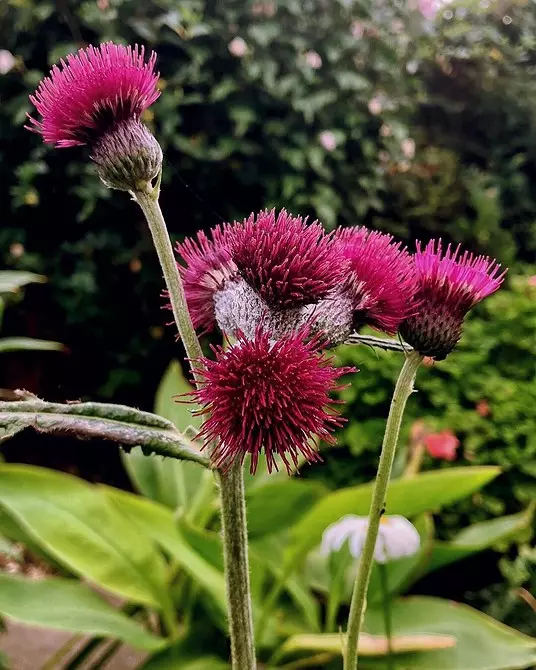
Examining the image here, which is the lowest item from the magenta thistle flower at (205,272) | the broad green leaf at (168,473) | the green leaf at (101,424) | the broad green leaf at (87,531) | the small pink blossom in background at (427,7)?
the broad green leaf at (87,531)

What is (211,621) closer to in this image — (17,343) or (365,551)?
(17,343)

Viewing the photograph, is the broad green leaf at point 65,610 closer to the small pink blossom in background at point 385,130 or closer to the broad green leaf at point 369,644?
the broad green leaf at point 369,644

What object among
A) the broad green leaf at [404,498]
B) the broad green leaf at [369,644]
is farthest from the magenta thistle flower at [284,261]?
the broad green leaf at [404,498]

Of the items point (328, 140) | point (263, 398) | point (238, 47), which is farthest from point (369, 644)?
point (238, 47)

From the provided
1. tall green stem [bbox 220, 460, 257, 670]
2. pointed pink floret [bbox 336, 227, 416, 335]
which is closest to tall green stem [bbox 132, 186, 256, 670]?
tall green stem [bbox 220, 460, 257, 670]

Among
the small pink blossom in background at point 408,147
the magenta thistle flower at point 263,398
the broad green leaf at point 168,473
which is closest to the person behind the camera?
the magenta thistle flower at point 263,398

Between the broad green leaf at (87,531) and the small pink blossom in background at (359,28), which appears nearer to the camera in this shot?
the broad green leaf at (87,531)
